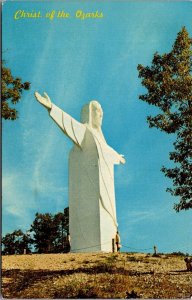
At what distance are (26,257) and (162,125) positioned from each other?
686 centimetres

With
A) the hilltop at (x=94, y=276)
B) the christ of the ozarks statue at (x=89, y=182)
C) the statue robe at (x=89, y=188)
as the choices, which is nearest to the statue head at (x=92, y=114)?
the christ of the ozarks statue at (x=89, y=182)

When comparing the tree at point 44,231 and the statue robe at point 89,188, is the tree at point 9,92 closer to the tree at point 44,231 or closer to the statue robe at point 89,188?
the statue robe at point 89,188

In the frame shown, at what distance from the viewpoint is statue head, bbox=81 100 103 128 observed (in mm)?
21062

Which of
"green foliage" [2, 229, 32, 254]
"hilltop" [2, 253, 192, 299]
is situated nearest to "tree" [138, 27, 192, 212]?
"hilltop" [2, 253, 192, 299]

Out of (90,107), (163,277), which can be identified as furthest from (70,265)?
(90,107)

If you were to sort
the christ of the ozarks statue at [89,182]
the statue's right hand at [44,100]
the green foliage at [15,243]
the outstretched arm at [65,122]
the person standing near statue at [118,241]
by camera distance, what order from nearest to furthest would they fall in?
the statue's right hand at [44,100] → the outstretched arm at [65,122] → the christ of the ozarks statue at [89,182] → the person standing near statue at [118,241] → the green foliage at [15,243]

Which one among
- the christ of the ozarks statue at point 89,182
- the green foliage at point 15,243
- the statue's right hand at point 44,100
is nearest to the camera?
the statue's right hand at point 44,100

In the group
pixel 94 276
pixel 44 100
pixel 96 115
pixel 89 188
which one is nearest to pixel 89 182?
pixel 89 188

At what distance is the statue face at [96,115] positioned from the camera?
21078 millimetres

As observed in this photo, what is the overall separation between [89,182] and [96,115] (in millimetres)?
3089

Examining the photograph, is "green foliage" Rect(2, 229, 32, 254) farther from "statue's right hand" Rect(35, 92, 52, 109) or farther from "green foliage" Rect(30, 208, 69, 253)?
"statue's right hand" Rect(35, 92, 52, 109)

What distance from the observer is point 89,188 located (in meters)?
19.9

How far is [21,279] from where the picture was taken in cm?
1534

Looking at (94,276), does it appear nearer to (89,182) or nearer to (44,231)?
(89,182)
